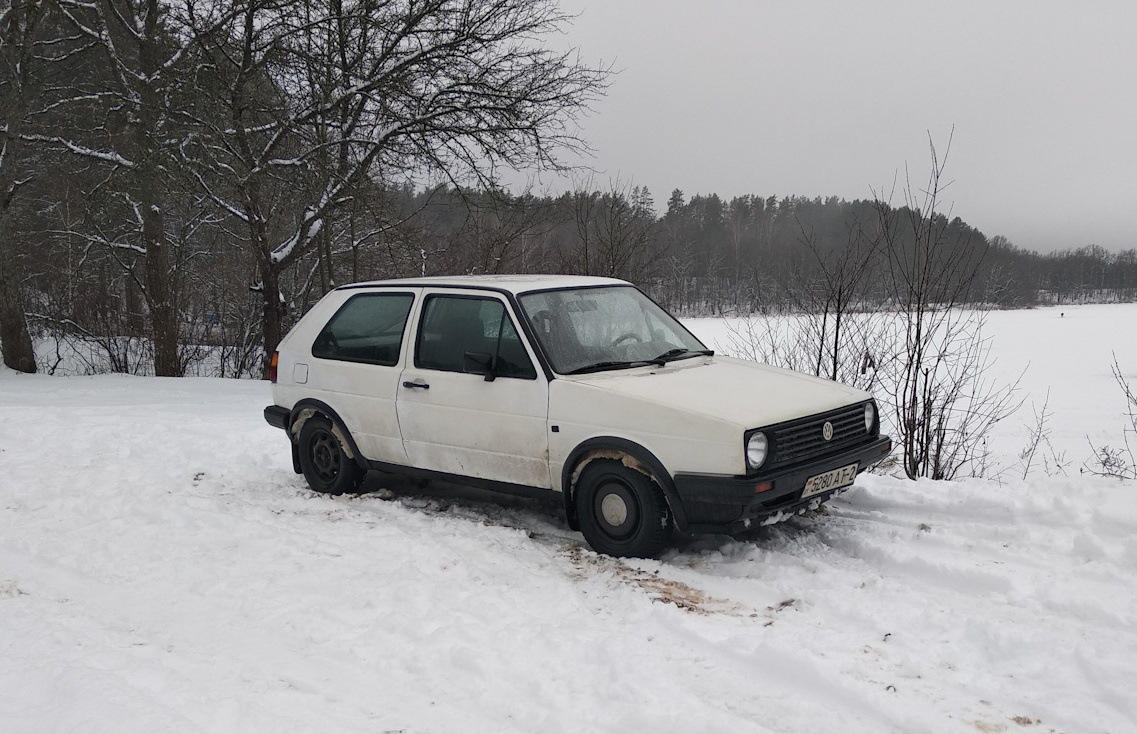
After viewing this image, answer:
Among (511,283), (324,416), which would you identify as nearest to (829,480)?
(511,283)

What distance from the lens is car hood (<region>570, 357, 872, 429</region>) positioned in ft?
15.1

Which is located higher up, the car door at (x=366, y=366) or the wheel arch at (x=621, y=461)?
the car door at (x=366, y=366)

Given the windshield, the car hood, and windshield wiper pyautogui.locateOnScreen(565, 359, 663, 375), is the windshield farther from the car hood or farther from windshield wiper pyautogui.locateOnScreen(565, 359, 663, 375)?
the car hood

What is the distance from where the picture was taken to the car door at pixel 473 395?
5250mm

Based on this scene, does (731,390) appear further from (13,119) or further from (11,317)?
(11,317)

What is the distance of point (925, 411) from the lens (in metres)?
8.12

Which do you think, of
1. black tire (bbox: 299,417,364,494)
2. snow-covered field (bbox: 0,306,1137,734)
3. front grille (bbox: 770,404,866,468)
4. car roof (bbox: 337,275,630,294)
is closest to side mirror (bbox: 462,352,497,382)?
car roof (bbox: 337,275,630,294)

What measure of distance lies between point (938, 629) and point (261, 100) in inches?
530

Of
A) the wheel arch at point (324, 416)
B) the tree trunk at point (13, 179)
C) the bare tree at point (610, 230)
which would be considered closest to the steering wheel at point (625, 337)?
the wheel arch at point (324, 416)

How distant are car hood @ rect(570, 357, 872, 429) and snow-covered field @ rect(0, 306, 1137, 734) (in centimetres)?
84

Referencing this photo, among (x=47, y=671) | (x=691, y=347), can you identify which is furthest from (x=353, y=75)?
(x=47, y=671)

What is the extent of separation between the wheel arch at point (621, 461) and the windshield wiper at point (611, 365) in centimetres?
50

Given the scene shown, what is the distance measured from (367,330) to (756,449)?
3251mm

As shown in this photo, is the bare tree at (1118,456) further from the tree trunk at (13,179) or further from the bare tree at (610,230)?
the tree trunk at (13,179)
